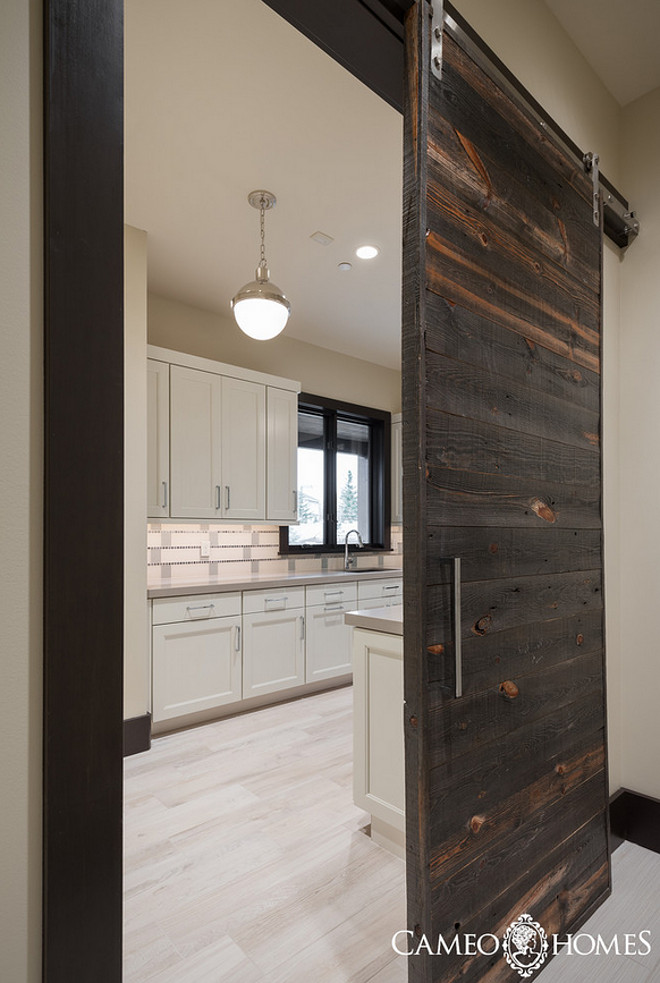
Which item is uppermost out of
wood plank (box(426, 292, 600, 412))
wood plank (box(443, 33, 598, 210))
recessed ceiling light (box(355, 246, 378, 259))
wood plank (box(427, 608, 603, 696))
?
recessed ceiling light (box(355, 246, 378, 259))

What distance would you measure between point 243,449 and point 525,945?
3.12m

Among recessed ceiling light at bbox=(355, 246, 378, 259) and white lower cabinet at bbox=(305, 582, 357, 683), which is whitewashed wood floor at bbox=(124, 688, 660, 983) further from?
recessed ceiling light at bbox=(355, 246, 378, 259)

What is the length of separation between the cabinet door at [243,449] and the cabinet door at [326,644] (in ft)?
2.87

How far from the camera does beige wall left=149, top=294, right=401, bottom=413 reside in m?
3.84

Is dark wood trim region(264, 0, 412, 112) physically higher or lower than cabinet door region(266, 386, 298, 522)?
higher

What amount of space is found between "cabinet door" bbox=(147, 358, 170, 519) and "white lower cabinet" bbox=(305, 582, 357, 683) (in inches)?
50.2

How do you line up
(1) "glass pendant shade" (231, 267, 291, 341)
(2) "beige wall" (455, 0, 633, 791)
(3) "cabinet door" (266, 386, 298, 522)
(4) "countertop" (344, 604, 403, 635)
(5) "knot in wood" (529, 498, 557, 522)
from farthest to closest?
1. (3) "cabinet door" (266, 386, 298, 522)
2. (1) "glass pendant shade" (231, 267, 291, 341)
3. (4) "countertop" (344, 604, 403, 635)
4. (2) "beige wall" (455, 0, 633, 791)
5. (5) "knot in wood" (529, 498, 557, 522)

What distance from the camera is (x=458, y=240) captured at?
125cm

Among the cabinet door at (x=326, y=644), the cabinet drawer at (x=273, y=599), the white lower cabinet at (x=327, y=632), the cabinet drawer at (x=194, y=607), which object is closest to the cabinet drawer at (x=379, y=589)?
the white lower cabinet at (x=327, y=632)

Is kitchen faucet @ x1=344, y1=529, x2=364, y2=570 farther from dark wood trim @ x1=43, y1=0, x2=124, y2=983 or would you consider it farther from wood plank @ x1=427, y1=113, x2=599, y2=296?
dark wood trim @ x1=43, y1=0, x2=124, y2=983

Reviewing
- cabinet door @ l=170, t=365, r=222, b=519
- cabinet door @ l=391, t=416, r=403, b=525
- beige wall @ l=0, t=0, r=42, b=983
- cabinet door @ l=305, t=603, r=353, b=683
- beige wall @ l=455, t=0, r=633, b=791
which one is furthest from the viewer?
cabinet door @ l=391, t=416, r=403, b=525

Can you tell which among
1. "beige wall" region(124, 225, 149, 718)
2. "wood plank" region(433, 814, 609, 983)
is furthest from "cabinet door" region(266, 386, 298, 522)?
"wood plank" region(433, 814, 609, 983)

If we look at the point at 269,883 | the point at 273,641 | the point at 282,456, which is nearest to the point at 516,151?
the point at 269,883

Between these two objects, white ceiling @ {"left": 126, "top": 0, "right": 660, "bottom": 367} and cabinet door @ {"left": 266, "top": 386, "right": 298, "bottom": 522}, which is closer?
white ceiling @ {"left": 126, "top": 0, "right": 660, "bottom": 367}
